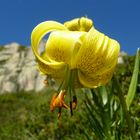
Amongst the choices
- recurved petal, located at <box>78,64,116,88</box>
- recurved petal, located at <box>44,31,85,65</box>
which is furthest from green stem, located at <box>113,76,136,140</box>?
recurved petal, located at <box>44,31,85,65</box>

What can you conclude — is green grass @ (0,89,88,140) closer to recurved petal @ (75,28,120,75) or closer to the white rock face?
recurved petal @ (75,28,120,75)

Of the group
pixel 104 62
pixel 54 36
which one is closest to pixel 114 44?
pixel 104 62

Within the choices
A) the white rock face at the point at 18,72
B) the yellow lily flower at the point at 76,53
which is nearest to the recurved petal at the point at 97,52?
the yellow lily flower at the point at 76,53

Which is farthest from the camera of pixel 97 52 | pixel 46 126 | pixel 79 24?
pixel 46 126

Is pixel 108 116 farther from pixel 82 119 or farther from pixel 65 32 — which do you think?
pixel 82 119

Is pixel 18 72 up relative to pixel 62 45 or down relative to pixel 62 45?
up

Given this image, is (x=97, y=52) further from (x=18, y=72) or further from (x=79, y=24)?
(x=18, y=72)

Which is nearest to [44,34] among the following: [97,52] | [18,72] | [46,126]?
[97,52]

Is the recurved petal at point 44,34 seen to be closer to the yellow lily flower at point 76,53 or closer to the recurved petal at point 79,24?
the yellow lily flower at point 76,53
